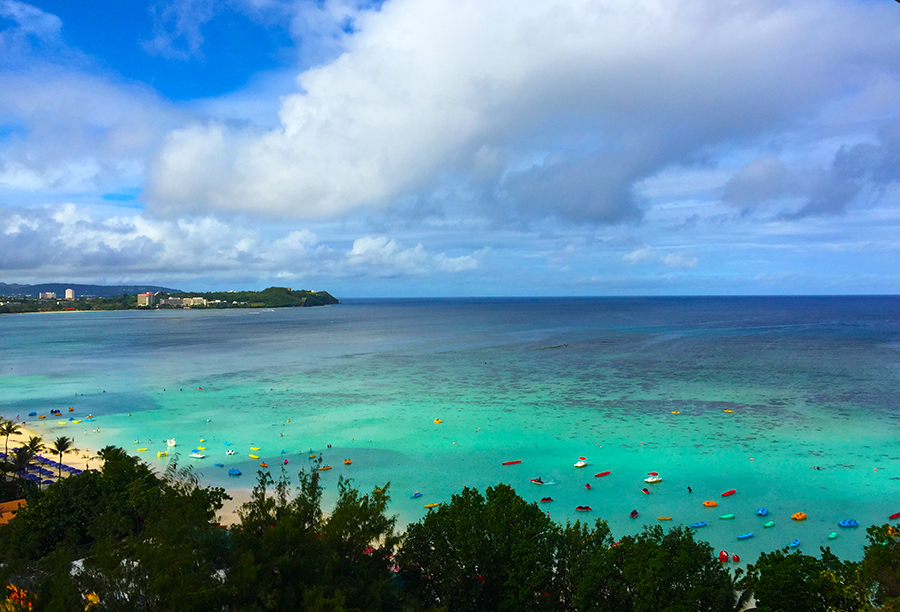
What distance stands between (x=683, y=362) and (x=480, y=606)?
215 feet

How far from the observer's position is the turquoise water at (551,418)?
3159cm

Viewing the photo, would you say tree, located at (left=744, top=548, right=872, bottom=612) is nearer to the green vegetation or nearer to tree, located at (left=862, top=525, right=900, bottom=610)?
the green vegetation

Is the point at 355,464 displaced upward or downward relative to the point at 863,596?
downward

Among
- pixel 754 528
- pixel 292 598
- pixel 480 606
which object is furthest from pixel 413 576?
pixel 754 528

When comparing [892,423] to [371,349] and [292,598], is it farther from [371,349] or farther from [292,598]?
[371,349]

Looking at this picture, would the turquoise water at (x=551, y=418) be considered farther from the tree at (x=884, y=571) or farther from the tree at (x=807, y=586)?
→ the tree at (x=884, y=571)

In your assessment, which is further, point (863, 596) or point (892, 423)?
point (892, 423)

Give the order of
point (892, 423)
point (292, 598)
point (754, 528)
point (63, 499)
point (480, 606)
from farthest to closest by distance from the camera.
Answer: point (892, 423) → point (754, 528) → point (63, 499) → point (480, 606) → point (292, 598)

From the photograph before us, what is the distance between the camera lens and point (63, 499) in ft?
74.3

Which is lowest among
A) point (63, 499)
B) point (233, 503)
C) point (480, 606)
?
point (233, 503)

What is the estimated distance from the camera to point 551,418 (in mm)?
47750

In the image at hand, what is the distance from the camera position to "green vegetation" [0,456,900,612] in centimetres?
1282

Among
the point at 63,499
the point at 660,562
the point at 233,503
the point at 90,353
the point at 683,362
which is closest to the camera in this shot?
the point at 660,562

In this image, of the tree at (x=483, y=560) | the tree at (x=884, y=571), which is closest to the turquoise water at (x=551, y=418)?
the tree at (x=483, y=560)
